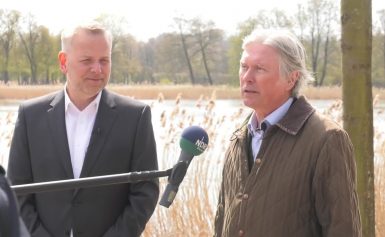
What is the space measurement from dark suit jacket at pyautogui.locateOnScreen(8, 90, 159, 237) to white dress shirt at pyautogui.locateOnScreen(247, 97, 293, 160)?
1.77ft

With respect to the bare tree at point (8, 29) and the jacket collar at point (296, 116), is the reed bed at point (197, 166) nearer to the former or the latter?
the jacket collar at point (296, 116)

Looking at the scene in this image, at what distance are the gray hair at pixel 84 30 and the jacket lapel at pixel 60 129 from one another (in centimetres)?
26

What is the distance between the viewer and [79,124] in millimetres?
2979

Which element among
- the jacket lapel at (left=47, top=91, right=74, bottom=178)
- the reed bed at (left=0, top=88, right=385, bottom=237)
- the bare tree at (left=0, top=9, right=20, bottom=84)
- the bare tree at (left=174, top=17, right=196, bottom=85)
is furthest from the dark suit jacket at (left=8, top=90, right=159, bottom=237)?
the bare tree at (left=174, top=17, right=196, bottom=85)

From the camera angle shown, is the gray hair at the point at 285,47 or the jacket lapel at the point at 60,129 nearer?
the gray hair at the point at 285,47

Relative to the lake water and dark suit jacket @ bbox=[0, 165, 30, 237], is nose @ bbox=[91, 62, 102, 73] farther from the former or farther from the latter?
the lake water

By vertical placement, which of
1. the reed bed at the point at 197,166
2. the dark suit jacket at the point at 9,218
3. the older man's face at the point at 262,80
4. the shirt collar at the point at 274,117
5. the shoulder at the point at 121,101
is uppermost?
the older man's face at the point at 262,80

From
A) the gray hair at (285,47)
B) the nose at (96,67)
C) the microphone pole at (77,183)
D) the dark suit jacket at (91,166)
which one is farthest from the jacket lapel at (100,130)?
the microphone pole at (77,183)

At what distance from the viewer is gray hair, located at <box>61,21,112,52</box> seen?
2859mm

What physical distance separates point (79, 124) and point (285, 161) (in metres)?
1.02

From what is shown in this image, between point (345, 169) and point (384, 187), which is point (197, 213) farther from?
point (345, 169)

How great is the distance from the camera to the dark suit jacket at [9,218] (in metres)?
1.12

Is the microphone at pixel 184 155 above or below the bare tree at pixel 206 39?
below

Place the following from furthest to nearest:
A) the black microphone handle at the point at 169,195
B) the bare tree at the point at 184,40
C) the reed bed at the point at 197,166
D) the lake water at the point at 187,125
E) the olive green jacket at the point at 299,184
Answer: the bare tree at the point at 184,40
the lake water at the point at 187,125
the reed bed at the point at 197,166
the olive green jacket at the point at 299,184
the black microphone handle at the point at 169,195
